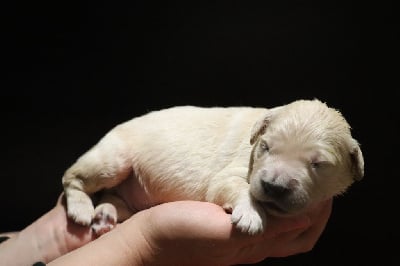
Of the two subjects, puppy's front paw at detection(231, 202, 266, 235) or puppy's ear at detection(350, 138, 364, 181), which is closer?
puppy's front paw at detection(231, 202, 266, 235)

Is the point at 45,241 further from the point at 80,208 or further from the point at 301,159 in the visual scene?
the point at 301,159

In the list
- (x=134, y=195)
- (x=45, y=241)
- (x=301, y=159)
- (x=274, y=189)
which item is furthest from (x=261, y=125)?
(x=45, y=241)

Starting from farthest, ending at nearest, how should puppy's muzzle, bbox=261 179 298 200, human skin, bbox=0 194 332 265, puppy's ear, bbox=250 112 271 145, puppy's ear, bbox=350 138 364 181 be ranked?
puppy's ear, bbox=250 112 271 145 → puppy's ear, bbox=350 138 364 181 → human skin, bbox=0 194 332 265 → puppy's muzzle, bbox=261 179 298 200

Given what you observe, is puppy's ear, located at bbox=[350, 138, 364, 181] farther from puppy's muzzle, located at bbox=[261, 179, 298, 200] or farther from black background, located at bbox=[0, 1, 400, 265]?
black background, located at bbox=[0, 1, 400, 265]

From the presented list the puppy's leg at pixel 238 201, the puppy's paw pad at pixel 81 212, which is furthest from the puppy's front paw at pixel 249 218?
the puppy's paw pad at pixel 81 212

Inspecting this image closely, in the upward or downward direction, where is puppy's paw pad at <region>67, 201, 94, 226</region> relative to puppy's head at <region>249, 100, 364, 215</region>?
downward

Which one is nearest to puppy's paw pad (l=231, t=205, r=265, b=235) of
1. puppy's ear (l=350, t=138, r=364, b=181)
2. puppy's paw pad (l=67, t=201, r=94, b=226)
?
puppy's ear (l=350, t=138, r=364, b=181)

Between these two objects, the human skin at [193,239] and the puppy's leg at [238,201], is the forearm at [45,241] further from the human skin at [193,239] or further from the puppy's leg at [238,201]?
the puppy's leg at [238,201]
